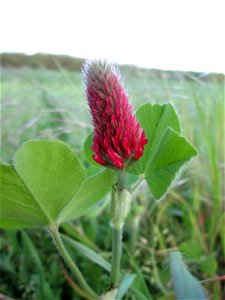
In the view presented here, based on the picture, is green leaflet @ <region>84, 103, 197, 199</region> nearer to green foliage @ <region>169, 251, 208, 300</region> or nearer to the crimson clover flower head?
the crimson clover flower head

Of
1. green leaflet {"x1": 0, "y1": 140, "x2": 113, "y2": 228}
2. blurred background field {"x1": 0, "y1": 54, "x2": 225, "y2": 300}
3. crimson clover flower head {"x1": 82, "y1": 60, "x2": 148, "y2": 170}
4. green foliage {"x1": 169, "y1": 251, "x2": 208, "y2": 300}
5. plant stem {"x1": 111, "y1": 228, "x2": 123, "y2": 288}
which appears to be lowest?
blurred background field {"x1": 0, "y1": 54, "x2": 225, "y2": 300}

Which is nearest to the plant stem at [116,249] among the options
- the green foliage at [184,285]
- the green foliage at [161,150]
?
the green foliage at [161,150]

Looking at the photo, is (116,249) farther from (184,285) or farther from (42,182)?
(184,285)

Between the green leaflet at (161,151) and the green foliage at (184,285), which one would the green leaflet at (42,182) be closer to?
the green leaflet at (161,151)

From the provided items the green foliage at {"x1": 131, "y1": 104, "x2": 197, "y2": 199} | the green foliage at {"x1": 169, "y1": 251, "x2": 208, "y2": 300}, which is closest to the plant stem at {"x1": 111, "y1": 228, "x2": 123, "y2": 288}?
the green foliage at {"x1": 131, "y1": 104, "x2": 197, "y2": 199}

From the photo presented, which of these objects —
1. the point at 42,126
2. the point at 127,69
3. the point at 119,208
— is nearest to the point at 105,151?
the point at 119,208

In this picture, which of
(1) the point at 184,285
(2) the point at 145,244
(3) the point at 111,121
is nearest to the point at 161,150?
(3) the point at 111,121
